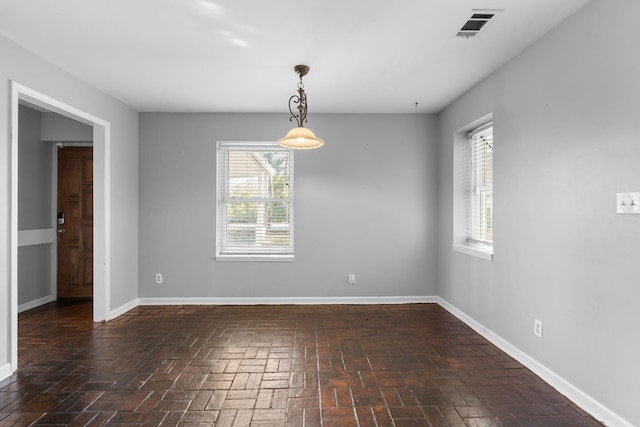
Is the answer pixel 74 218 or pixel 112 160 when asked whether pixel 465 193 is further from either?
pixel 74 218

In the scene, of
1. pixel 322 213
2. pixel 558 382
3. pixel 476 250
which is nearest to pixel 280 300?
pixel 322 213

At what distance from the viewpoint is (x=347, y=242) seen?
462 centimetres

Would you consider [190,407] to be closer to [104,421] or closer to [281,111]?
[104,421]

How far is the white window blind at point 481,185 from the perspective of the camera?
3.64m

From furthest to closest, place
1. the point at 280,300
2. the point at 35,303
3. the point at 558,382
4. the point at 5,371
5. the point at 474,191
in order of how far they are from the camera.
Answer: the point at 280,300
the point at 35,303
the point at 474,191
the point at 5,371
the point at 558,382

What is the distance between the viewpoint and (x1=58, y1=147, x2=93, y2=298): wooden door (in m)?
4.77

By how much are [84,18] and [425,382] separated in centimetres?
333

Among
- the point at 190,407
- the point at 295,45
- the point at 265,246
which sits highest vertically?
the point at 295,45

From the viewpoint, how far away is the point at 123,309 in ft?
13.8

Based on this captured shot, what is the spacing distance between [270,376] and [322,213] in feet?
7.68

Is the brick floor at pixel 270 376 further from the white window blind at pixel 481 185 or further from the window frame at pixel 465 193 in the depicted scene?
the white window blind at pixel 481 185

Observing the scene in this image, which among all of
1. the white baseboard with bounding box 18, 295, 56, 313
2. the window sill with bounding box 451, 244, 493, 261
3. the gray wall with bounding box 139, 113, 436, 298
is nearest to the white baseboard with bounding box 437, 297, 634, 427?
the window sill with bounding box 451, 244, 493, 261

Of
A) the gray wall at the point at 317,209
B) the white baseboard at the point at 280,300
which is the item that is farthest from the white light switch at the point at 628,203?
the white baseboard at the point at 280,300

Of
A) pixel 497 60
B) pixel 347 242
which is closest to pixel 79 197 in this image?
pixel 347 242
